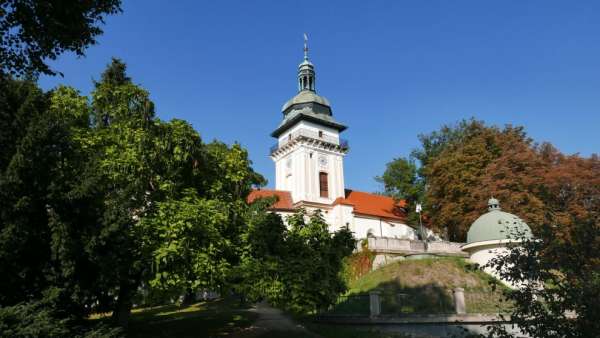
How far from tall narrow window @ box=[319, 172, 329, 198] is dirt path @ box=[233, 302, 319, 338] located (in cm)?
2535

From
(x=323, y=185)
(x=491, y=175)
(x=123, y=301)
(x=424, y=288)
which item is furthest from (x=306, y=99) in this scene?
(x=123, y=301)

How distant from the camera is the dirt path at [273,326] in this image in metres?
17.4

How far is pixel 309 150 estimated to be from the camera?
48.4 meters

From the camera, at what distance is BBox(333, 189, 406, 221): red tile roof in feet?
161

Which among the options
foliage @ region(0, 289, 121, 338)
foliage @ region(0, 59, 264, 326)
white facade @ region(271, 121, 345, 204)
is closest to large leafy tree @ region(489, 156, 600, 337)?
foliage @ region(0, 289, 121, 338)

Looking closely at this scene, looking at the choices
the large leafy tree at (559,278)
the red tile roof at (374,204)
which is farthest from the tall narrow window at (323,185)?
the large leafy tree at (559,278)

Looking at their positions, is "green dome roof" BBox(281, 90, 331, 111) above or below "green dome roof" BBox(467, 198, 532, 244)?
above

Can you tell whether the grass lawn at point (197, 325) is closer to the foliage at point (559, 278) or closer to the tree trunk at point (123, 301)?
the tree trunk at point (123, 301)

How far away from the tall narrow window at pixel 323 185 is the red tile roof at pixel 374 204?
57.6 inches

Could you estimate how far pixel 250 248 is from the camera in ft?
51.7

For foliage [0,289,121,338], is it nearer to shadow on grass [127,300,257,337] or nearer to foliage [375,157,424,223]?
shadow on grass [127,300,257,337]

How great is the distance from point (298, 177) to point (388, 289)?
24.4m

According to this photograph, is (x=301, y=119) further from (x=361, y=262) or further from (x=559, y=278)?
(x=559, y=278)

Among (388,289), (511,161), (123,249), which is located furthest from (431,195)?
(123,249)
